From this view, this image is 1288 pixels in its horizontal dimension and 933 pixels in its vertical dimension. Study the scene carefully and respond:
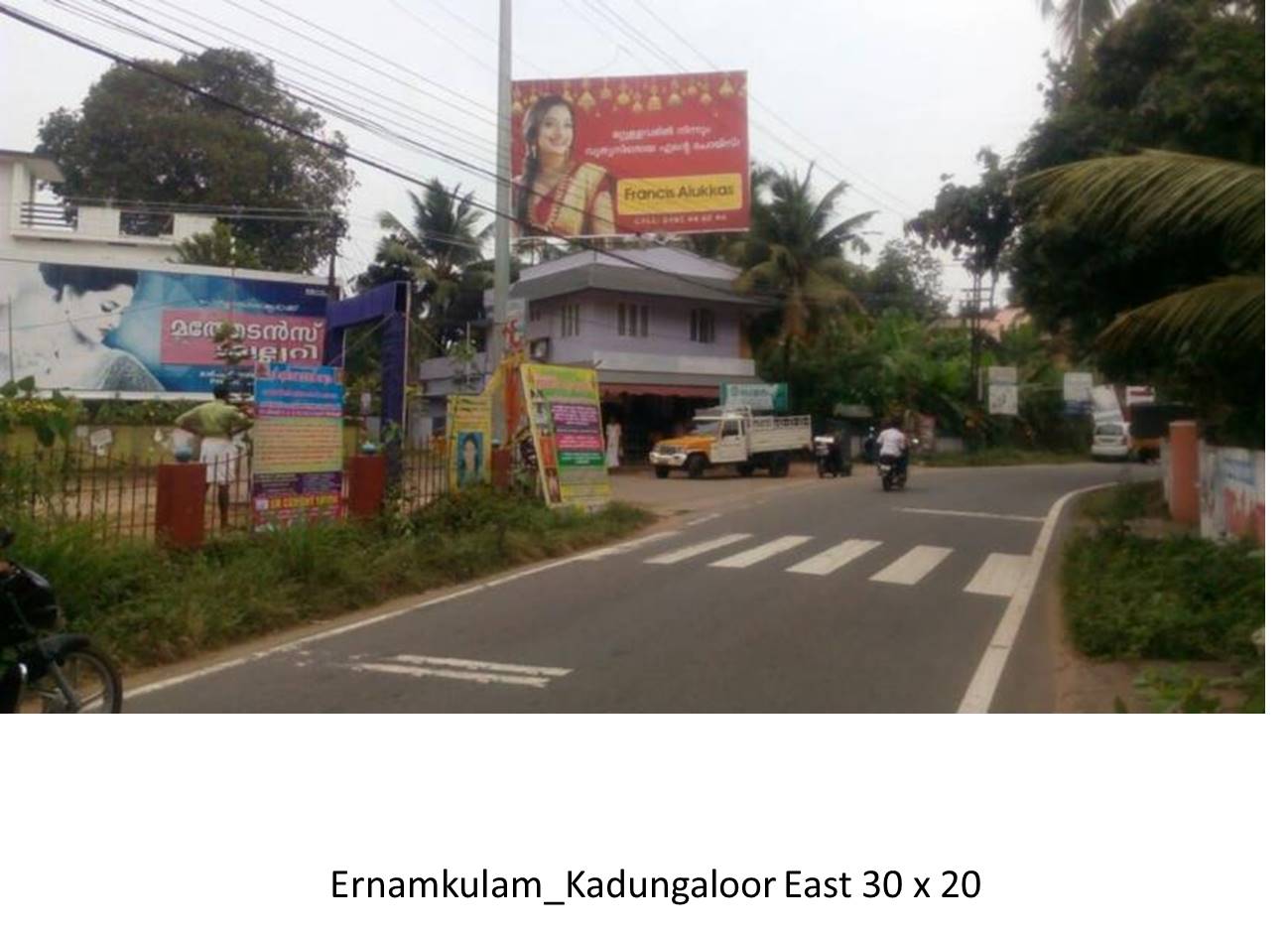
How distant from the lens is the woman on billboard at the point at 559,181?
102ft

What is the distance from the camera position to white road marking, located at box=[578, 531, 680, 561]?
48.8ft

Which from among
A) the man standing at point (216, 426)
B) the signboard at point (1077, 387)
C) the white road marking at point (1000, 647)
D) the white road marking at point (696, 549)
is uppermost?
the signboard at point (1077, 387)

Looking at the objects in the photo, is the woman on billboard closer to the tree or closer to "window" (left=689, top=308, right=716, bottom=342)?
the tree

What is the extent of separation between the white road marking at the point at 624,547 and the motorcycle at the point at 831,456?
15.7 metres

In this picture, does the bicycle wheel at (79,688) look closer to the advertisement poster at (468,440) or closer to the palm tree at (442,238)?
the advertisement poster at (468,440)

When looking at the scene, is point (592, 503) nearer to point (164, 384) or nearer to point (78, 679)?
point (78, 679)

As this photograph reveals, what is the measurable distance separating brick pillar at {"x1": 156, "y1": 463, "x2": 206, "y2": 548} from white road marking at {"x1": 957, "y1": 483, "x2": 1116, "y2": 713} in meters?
6.49

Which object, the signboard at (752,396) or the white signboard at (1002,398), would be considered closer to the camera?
the signboard at (752,396)

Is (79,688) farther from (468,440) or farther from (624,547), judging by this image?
(468,440)

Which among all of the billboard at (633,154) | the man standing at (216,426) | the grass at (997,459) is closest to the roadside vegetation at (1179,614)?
the man standing at (216,426)

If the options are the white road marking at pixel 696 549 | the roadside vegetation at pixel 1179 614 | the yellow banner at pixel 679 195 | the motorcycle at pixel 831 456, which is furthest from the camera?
the motorcycle at pixel 831 456

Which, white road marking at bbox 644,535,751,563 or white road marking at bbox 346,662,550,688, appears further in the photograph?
white road marking at bbox 644,535,751,563

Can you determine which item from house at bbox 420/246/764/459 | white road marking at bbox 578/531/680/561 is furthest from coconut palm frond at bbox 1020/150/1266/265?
house at bbox 420/246/764/459

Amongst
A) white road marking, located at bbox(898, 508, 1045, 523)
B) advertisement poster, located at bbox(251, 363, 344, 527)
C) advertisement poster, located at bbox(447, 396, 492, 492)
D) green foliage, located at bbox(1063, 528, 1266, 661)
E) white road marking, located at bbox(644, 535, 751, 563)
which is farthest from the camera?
white road marking, located at bbox(898, 508, 1045, 523)
